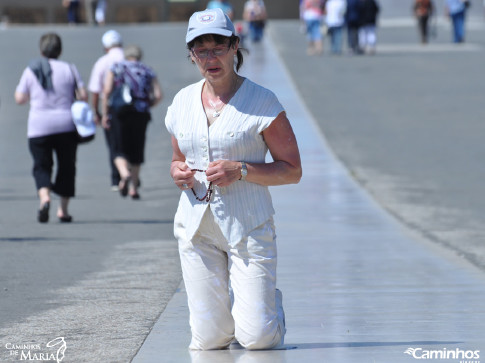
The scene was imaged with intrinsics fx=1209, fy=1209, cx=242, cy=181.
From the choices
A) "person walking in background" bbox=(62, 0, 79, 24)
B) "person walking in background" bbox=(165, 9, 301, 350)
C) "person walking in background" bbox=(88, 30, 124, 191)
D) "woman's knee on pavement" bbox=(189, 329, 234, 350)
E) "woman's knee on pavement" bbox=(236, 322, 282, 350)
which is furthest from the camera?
"person walking in background" bbox=(62, 0, 79, 24)

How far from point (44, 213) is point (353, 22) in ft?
78.9

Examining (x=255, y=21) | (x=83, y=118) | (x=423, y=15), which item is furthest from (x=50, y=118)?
(x=423, y=15)

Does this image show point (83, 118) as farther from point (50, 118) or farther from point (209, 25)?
point (209, 25)

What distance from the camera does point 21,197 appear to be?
44.5ft

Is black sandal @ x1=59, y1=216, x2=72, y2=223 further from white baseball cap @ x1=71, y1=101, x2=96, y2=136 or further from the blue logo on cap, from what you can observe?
the blue logo on cap

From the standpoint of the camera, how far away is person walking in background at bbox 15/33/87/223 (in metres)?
11.4

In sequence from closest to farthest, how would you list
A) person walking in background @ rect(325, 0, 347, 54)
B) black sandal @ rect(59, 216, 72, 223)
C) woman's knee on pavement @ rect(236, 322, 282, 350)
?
woman's knee on pavement @ rect(236, 322, 282, 350) → black sandal @ rect(59, 216, 72, 223) → person walking in background @ rect(325, 0, 347, 54)

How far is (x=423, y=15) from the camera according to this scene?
128ft

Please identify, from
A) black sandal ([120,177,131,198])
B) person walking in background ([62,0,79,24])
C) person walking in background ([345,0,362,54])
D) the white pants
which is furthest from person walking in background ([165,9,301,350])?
person walking in background ([62,0,79,24])

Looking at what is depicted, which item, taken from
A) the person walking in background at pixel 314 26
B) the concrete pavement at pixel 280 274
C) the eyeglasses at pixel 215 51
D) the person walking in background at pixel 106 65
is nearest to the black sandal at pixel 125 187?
the concrete pavement at pixel 280 274

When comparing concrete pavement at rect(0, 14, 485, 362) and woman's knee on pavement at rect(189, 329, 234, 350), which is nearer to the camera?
woman's knee on pavement at rect(189, 329, 234, 350)

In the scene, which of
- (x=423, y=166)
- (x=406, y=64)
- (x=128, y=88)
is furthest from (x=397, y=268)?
(x=406, y=64)

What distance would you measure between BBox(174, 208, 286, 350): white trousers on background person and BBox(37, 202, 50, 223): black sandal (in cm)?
578

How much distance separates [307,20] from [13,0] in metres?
32.2
